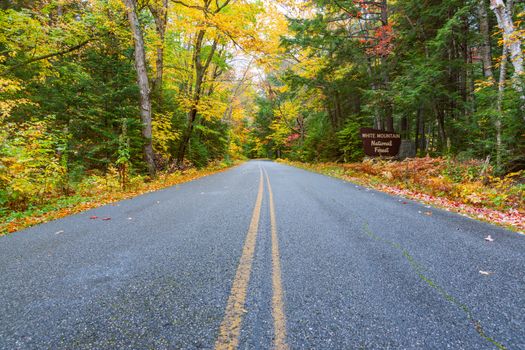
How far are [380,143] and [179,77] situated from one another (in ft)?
50.3

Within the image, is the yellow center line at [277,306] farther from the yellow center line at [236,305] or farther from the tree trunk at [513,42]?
the tree trunk at [513,42]

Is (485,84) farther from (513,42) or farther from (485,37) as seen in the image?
(485,37)

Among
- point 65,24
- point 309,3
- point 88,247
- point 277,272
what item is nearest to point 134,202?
point 88,247

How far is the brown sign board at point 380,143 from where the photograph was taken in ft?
39.6

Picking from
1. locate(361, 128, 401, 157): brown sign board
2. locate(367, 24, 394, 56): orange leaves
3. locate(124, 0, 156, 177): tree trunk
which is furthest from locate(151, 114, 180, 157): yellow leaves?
locate(367, 24, 394, 56): orange leaves

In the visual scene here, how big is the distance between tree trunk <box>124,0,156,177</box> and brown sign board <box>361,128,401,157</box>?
1073 centimetres

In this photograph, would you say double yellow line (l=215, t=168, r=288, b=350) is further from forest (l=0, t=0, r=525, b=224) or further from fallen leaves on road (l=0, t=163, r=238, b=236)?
forest (l=0, t=0, r=525, b=224)

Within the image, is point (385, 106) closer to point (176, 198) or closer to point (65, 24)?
point (176, 198)

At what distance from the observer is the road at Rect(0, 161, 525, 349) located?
167cm

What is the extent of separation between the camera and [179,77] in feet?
59.2

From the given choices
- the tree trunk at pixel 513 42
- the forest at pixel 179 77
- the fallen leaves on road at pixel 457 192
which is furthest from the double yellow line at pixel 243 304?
the tree trunk at pixel 513 42

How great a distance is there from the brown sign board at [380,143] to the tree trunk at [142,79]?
1073 centimetres

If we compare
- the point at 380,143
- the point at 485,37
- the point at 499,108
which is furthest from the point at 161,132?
the point at 485,37

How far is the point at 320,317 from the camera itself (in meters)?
1.85
